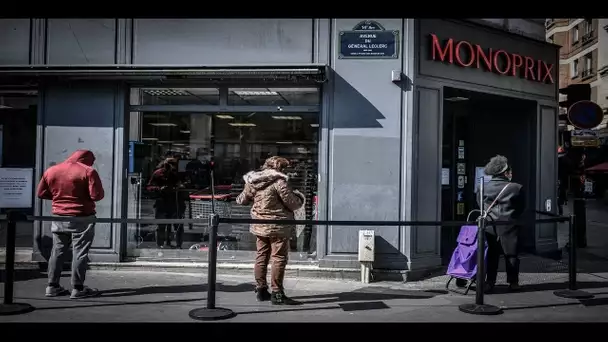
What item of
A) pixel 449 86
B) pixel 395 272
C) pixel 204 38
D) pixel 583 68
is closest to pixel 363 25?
pixel 449 86

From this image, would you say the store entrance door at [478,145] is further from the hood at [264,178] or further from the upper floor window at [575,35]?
the upper floor window at [575,35]

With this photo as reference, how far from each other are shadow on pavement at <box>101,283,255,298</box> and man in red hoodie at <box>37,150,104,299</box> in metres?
0.38

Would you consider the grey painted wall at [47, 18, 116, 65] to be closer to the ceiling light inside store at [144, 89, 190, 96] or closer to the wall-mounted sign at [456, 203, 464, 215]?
the ceiling light inside store at [144, 89, 190, 96]

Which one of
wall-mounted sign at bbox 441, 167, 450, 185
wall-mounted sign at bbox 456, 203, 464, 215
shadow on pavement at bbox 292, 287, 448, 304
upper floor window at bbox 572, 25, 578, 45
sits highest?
upper floor window at bbox 572, 25, 578, 45

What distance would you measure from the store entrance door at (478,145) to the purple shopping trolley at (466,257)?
2.92 m

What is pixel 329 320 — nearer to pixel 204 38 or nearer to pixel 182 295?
pixel 182 295

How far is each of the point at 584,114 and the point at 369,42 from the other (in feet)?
A: 15.3

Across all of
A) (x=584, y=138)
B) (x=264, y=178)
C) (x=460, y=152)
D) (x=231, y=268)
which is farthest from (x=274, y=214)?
(x=584, y=138)

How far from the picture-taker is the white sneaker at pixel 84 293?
7.09m

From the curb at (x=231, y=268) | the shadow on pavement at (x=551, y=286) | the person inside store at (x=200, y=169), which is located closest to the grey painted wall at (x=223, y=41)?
the person inside store at (x=200, y=169)

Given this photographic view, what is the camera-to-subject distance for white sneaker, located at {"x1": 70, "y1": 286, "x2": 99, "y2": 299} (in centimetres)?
709

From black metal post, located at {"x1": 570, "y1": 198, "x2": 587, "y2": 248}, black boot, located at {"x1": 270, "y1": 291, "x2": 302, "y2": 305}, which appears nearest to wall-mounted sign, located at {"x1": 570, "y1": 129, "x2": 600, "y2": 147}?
black metal post, located at {"x1": 570, "y1": 198, "x2": 587, "y2": 248}

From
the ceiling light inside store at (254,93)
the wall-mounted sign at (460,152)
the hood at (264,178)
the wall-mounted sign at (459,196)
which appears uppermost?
the ceiling light inside store at (254,93)

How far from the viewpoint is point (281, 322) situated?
6.16 meters
